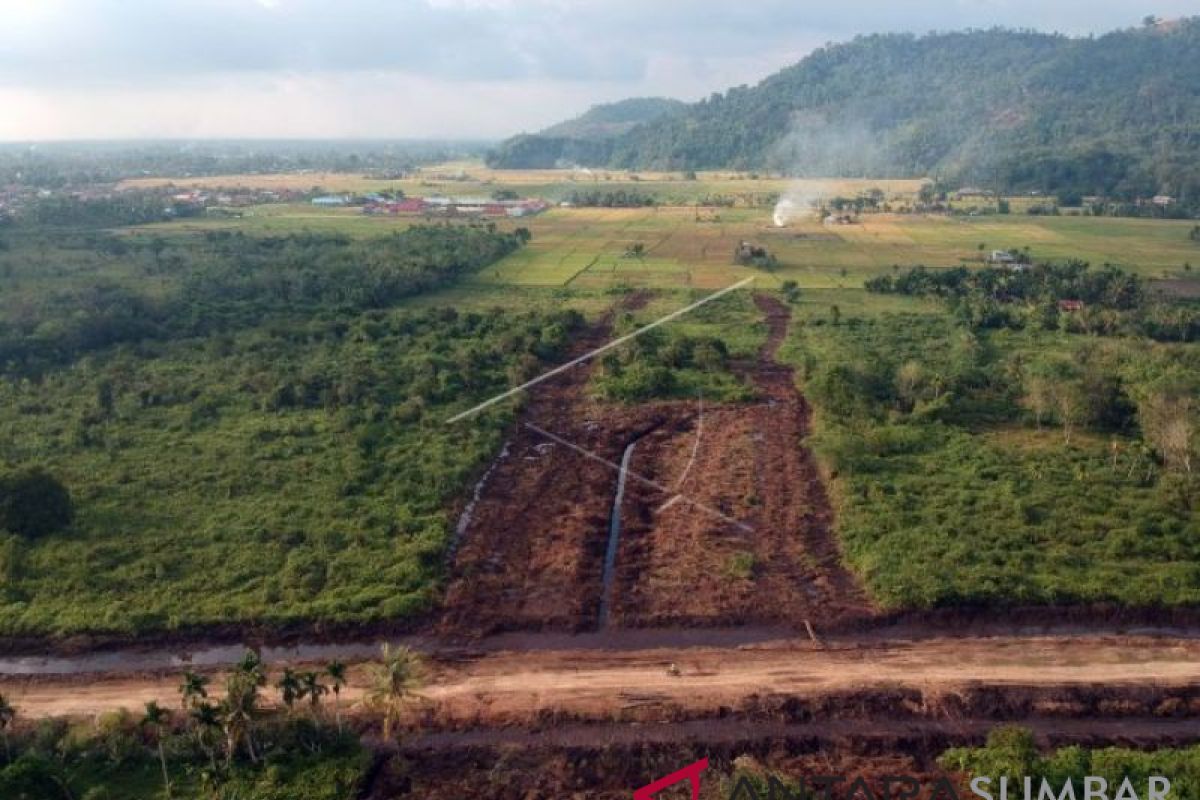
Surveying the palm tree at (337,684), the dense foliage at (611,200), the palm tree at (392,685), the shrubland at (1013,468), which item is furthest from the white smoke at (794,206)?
the palm tree at (392,685)

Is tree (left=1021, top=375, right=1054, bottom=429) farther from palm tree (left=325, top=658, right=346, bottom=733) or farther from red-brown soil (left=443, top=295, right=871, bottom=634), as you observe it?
palm tree (left=325, top=658, right=346, bottom=733)

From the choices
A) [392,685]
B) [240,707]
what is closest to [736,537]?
[392,685]

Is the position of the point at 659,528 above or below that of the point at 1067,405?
below

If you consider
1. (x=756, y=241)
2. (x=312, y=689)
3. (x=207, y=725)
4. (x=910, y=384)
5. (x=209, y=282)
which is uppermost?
(x=756, y=241)

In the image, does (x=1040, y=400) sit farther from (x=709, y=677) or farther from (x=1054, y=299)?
(x=1054, y=299)

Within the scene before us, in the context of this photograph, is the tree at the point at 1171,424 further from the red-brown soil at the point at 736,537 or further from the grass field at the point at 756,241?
the grass field at the point at 756,241

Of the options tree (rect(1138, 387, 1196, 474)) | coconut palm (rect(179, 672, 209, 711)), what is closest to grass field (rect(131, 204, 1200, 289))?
tree (rect(1138, 387, 1196, 474))
